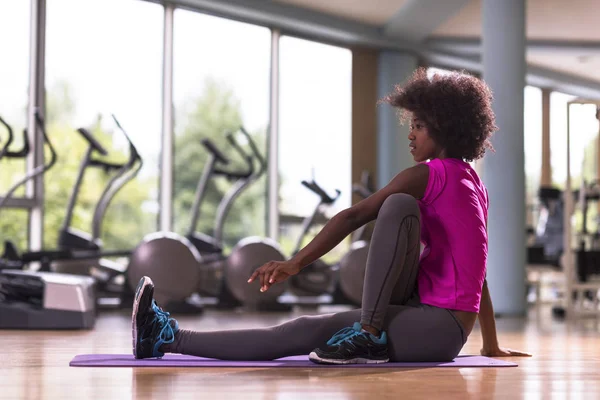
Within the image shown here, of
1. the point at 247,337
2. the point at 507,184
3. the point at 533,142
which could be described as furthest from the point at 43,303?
the point at 533,142

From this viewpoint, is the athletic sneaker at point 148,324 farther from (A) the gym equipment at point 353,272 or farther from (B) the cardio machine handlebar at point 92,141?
(A) the gym equipment at point 353,272

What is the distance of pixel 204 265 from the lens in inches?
243

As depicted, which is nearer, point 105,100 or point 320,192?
point 320,192

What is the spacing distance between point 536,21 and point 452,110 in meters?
6.10

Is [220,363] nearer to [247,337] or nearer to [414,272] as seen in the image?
A: [247,337]

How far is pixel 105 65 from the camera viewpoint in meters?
6.73

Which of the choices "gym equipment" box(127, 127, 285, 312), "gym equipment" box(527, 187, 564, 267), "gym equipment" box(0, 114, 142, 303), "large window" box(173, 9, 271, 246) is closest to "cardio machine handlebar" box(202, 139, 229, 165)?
"gym equipment" box(127, 127, 285, 312)

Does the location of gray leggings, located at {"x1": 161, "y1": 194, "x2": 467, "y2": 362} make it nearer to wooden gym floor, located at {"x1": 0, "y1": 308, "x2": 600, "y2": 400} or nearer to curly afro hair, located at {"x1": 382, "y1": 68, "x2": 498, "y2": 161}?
wooden gym floor, located at {"x1": 0, "y1": 308, "x2": 600, "y2": 400}

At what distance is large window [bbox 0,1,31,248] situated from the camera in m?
6.24

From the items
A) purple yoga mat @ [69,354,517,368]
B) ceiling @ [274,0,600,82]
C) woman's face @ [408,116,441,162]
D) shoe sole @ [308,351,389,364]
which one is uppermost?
ceiling @ [274,0,600,82]

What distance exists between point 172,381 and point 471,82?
117cm

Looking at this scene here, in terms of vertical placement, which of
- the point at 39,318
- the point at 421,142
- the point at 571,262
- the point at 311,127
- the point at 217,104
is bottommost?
the point at 39,318

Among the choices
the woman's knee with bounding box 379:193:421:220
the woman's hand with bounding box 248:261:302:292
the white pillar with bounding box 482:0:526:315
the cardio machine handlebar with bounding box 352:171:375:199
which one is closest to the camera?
the woman's hand with bounding box 248:261:302:292

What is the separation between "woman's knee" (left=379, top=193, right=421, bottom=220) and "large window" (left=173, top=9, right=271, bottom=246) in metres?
4.98
